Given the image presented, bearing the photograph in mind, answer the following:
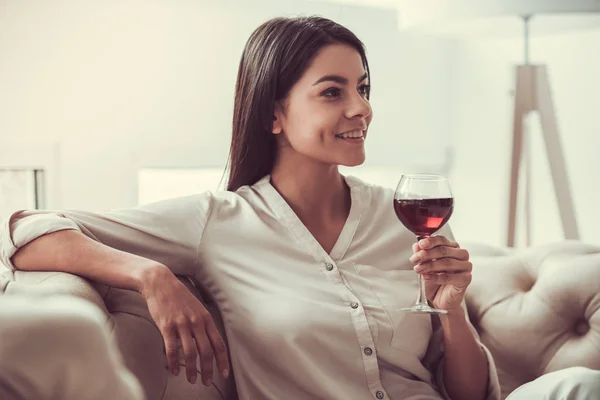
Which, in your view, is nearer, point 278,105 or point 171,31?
point 278,105

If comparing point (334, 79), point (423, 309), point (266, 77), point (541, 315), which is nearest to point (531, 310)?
point (541, 315)

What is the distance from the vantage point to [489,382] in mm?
1605

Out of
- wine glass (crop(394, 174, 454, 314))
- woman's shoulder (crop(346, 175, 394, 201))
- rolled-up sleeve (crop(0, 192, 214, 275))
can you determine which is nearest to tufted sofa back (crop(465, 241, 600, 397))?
woman's shoulder (crop(346, 175, 394, 201))

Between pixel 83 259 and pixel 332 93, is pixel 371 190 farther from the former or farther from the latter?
pixel 83 259

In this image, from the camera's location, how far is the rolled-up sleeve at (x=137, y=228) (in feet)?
4.69

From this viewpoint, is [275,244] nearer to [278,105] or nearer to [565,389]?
[278,105]

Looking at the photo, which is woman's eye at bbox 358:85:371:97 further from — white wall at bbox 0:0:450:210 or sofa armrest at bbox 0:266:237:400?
white wall at bbox 0:0:450:210

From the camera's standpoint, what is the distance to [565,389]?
119cm

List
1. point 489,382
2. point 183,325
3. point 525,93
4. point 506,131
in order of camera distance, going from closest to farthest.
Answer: point 183,325 < point 489,382 < point 525,93 < point 506,131

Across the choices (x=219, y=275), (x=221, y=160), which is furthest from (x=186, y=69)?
(x=219, y=275)

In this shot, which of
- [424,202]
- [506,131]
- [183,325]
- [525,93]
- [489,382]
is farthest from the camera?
[506,131]

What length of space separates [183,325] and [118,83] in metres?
1.89

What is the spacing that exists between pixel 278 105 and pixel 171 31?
1.53m

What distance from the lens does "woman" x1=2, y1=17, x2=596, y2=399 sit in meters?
1.42
